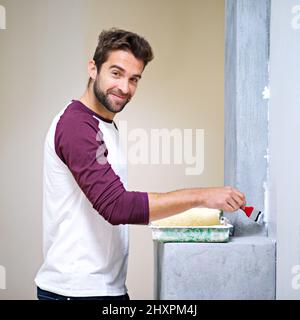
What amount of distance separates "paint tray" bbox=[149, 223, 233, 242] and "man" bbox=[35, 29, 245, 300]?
3.2 inches

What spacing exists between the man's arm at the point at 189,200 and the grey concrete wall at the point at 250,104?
0.26m

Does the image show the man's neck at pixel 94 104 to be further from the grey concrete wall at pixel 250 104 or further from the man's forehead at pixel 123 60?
the grey concrete wall at pixel 250 104

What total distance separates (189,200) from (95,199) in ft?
0.58

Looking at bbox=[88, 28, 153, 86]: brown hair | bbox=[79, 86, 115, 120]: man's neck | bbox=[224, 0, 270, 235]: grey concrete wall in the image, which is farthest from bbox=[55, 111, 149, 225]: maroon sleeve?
bbox=[224, 0, 270, 235]: grey concrete wall

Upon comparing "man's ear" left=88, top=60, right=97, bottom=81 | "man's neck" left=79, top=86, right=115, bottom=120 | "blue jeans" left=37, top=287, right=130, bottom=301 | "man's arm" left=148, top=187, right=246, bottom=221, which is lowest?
"blue jeans" left=37, top=287, right=130, bottom=301

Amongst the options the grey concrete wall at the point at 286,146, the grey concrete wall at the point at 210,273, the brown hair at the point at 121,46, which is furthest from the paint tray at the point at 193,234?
the brown hair at the point at 121,46

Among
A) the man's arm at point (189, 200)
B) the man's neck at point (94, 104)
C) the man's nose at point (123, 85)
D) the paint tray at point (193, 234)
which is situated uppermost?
the man's nose at point (123, 85)

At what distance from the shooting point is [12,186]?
1433 millimetres

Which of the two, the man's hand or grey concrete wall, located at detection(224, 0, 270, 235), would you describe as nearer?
the man's hand

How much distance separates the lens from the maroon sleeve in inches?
33.1

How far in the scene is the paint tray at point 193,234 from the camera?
1.00 m

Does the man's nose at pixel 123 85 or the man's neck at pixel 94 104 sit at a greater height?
the man's nose at pixel 123 85

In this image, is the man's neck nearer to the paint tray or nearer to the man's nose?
the man's nose
